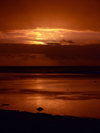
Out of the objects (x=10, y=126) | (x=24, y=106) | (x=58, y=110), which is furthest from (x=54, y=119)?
(x=24, y=106)

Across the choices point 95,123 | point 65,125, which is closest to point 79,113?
point 95,123

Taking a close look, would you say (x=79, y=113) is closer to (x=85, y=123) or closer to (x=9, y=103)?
(x=85, y=123)

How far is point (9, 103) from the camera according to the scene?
58.4ft

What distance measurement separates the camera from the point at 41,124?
1123 cm

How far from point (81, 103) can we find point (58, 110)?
2.67m

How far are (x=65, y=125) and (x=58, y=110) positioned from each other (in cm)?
439

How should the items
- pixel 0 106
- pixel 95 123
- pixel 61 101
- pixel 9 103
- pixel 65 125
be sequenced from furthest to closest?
pixel 61 101 < pixel 9 103 < pixel 0 106 < pixel 95 123 < pixel 65 125

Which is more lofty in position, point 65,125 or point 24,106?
point 24,106

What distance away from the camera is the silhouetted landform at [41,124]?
10.3 m

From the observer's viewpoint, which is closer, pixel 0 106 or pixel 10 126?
pixel 10 126

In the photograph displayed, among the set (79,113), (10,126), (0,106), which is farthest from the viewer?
(0,106)

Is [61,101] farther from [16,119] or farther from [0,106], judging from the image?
[16,119]

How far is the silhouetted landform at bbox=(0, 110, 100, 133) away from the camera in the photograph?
33.9ft

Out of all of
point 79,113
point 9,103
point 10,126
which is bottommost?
point 10,126
